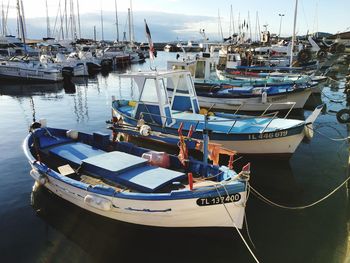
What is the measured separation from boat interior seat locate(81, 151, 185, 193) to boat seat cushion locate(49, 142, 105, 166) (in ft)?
2.76

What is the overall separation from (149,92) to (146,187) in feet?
21.3

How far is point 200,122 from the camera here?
1346cm

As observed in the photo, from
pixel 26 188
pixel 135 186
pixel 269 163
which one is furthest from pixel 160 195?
pixel 269 163

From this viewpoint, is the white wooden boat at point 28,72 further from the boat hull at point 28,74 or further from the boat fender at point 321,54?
the boat fender at point 321,54

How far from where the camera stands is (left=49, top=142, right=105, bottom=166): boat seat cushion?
10.4 meters

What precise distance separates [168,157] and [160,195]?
104 inches

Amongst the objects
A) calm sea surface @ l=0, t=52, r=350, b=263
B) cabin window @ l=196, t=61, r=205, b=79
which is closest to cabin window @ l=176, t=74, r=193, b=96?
calm sea surface @ l=0, t=52, r=350, b=263

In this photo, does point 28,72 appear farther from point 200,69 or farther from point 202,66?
point 202,66

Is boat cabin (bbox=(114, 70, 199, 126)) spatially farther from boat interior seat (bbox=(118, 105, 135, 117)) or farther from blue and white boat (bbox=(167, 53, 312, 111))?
blue and white boat (bbox=(167, 53, 312, 111))

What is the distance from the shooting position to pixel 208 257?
24.8 ft

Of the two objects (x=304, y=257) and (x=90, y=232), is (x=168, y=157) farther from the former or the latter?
(x=304, y=257)

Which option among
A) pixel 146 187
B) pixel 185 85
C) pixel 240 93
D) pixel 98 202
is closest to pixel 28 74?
pixel 240 93

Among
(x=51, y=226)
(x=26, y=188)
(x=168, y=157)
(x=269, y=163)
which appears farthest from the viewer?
(x=269, y=163)

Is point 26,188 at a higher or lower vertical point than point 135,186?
lower
